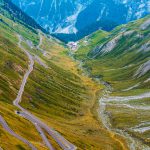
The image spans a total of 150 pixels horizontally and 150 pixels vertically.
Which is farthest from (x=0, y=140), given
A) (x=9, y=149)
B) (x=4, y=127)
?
(x=4, y=127)

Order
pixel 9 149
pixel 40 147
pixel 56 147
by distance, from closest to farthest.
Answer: pixel 9 149 < pixel 40 147 < pixel 56 147

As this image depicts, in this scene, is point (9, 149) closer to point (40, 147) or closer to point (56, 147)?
point (40, 147)

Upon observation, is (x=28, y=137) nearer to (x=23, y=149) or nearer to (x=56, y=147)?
(x=56, y=147)

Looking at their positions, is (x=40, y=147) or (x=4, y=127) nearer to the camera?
(x=40, y=147)

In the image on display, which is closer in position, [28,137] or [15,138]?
[15,138]

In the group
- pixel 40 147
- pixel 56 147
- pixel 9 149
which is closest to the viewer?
pixel 9 149

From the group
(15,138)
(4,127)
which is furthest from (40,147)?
(4,127)

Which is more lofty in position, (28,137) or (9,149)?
(28,137)

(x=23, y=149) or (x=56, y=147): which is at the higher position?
(x=56, y=147)
